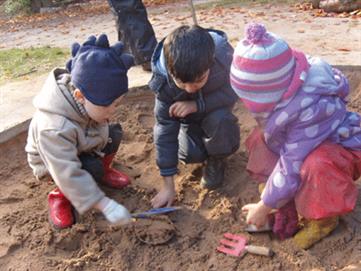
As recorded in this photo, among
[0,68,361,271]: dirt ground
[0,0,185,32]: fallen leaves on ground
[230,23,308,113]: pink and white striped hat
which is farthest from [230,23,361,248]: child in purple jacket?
[0,0,185,32]: fallen leaves on ground

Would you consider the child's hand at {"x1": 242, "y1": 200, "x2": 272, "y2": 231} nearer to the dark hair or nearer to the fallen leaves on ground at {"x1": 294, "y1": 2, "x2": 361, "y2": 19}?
the dark hair

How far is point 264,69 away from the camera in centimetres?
186

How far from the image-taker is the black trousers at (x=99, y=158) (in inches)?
98.0

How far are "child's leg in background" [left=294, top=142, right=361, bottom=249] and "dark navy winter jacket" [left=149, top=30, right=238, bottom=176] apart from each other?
0.64 m

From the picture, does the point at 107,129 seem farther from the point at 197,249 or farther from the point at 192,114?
the point at 197,249

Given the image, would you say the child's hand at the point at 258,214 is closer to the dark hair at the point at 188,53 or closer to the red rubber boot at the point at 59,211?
the dark hair at the point at 188,53

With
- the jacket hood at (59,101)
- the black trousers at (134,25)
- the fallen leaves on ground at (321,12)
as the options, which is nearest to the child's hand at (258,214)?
the jacket hood at (59,101)

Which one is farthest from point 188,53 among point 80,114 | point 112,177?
point 112,177

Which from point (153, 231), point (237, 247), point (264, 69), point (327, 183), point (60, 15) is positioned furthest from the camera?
point (60, 15)

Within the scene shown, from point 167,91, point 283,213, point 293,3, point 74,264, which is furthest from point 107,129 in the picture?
point 293,3

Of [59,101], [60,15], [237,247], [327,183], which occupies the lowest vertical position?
[60,15]

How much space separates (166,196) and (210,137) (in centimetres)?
34

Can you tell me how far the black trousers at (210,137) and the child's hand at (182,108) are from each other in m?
0.12

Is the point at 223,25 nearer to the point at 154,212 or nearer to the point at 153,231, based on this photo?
the point at 154,212
